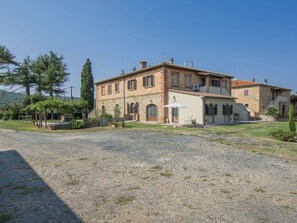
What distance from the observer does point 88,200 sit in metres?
4.71

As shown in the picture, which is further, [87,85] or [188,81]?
[87,85]

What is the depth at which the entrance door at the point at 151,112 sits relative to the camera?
28148 millimetres

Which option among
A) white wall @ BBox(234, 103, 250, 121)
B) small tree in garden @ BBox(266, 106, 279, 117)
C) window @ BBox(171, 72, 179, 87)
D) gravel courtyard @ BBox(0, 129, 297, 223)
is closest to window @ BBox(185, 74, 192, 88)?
window @ BBox(171, 72, 179, 87)

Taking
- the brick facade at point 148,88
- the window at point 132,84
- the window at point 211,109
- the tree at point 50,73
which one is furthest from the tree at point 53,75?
the window at point 211,109

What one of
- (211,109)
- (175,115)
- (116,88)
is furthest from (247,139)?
(116,88)

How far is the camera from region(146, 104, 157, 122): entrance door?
28148 mm

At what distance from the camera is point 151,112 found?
2878 centimetres

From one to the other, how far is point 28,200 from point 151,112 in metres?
24.3

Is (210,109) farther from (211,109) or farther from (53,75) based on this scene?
(53,75)

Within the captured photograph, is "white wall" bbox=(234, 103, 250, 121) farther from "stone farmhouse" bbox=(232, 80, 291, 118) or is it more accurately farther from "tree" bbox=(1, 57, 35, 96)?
"tree" bbox=(1, 57, 35, 96)

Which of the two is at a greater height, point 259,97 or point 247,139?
point 259,97

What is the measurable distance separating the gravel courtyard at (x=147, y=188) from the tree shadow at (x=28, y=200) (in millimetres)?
15

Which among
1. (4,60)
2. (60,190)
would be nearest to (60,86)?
(4,60)

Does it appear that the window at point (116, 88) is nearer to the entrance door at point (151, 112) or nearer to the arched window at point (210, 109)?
the entrance door at point (151, 112)
